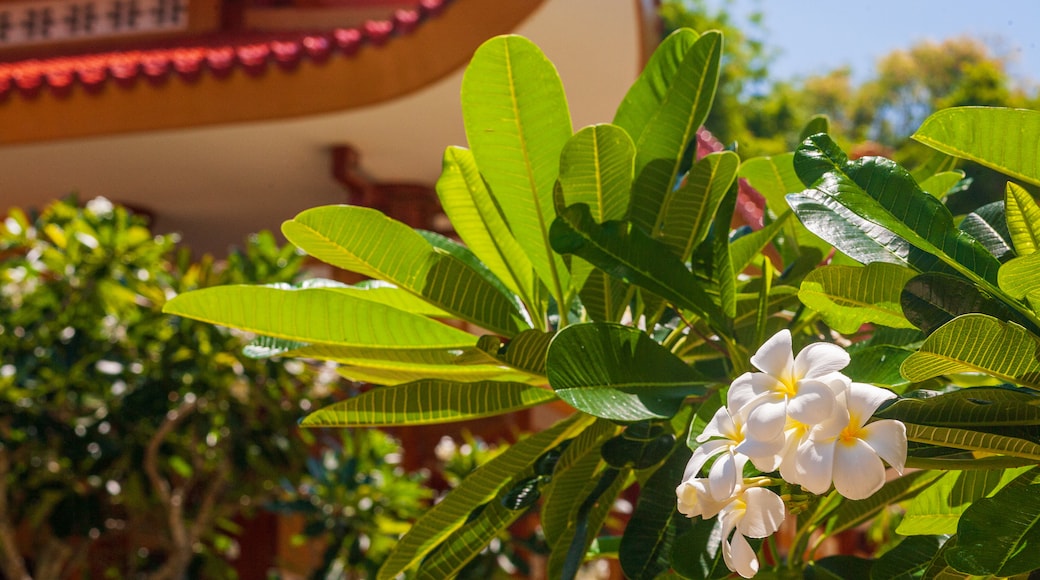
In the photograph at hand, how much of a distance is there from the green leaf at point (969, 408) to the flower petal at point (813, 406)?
0.11m

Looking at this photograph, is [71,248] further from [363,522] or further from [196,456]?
[363,522]

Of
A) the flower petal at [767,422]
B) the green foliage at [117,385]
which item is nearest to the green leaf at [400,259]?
the flower petal at [767,422]

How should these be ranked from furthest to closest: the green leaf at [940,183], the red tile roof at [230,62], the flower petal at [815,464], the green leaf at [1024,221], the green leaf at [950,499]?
the red tile roof at [230,62] → the green leaf at [940,183] → the green leaf at [950,499] → the green leaf at [1024,221] → the flower petal at [815,464]

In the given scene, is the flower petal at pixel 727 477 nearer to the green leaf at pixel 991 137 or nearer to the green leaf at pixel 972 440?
the green leaf at pixel 972 440

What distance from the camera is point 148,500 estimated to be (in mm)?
2799

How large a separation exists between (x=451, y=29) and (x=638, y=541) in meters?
2.78

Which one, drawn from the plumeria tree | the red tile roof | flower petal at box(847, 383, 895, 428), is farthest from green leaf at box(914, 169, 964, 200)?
the red tile roof

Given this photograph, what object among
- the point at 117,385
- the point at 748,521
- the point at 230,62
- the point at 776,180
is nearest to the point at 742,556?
the point at 748,521

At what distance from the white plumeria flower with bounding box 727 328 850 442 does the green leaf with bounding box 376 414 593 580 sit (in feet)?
1.16

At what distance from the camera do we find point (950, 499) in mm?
894

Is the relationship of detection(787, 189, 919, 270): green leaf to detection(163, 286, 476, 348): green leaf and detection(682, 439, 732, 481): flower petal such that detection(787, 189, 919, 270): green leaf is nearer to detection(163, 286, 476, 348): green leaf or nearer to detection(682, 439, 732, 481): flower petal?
detection(682, 439, 732, 481): flower petal

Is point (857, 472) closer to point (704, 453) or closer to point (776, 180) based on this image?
point (704, 453)

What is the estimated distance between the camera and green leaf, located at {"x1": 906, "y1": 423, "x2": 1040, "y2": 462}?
687 mm

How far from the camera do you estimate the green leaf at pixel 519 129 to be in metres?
0.94
